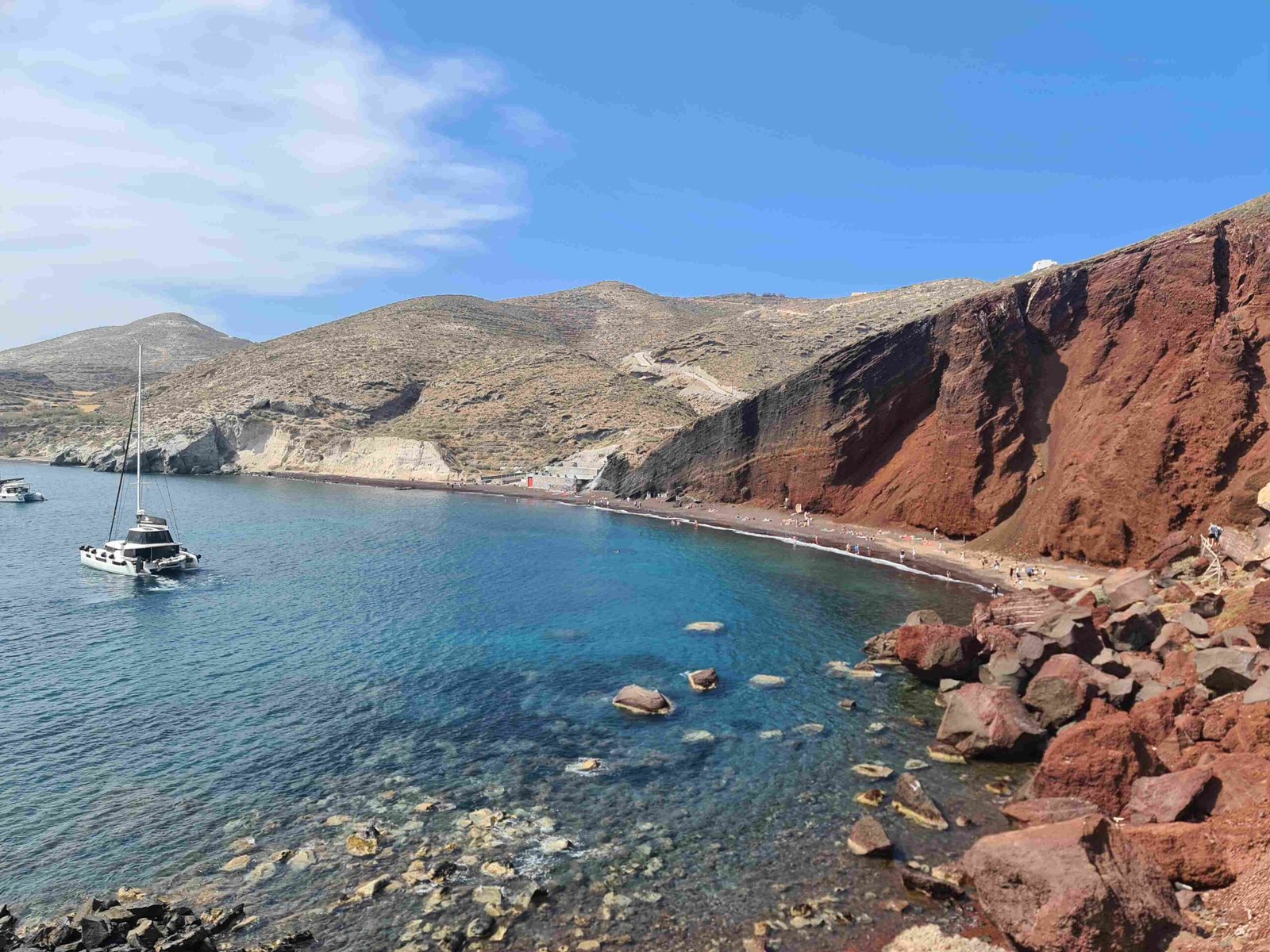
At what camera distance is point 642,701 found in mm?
27922

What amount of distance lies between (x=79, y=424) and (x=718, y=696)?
198 metres

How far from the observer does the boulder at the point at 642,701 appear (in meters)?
27.7

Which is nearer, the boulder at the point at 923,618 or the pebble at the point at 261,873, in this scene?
the pebble at the point at 261,873

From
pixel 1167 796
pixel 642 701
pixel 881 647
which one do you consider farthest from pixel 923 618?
pixel 1167 796

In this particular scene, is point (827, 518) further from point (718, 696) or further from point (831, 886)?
point (831, 886)

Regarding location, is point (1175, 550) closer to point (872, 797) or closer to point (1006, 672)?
point (1006, 672)

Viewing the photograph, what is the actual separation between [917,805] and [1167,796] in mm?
5984

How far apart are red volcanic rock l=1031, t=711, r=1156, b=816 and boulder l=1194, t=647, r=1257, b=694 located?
439 centimetres

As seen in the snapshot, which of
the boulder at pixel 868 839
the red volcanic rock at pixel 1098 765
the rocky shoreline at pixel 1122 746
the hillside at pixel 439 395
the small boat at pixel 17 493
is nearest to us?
the rocky shoreline at pixel 1122 746

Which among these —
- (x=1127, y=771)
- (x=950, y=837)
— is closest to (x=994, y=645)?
(x=1127, y=771)

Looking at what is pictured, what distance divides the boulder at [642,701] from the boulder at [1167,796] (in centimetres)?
1495

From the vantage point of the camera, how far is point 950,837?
19125mm

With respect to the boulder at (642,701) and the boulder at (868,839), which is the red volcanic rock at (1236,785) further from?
the boulder at (642,701)

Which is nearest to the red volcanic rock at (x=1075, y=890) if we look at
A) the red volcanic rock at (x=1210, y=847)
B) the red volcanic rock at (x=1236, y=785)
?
the red volcanic rock at (x=1210, y=847)
